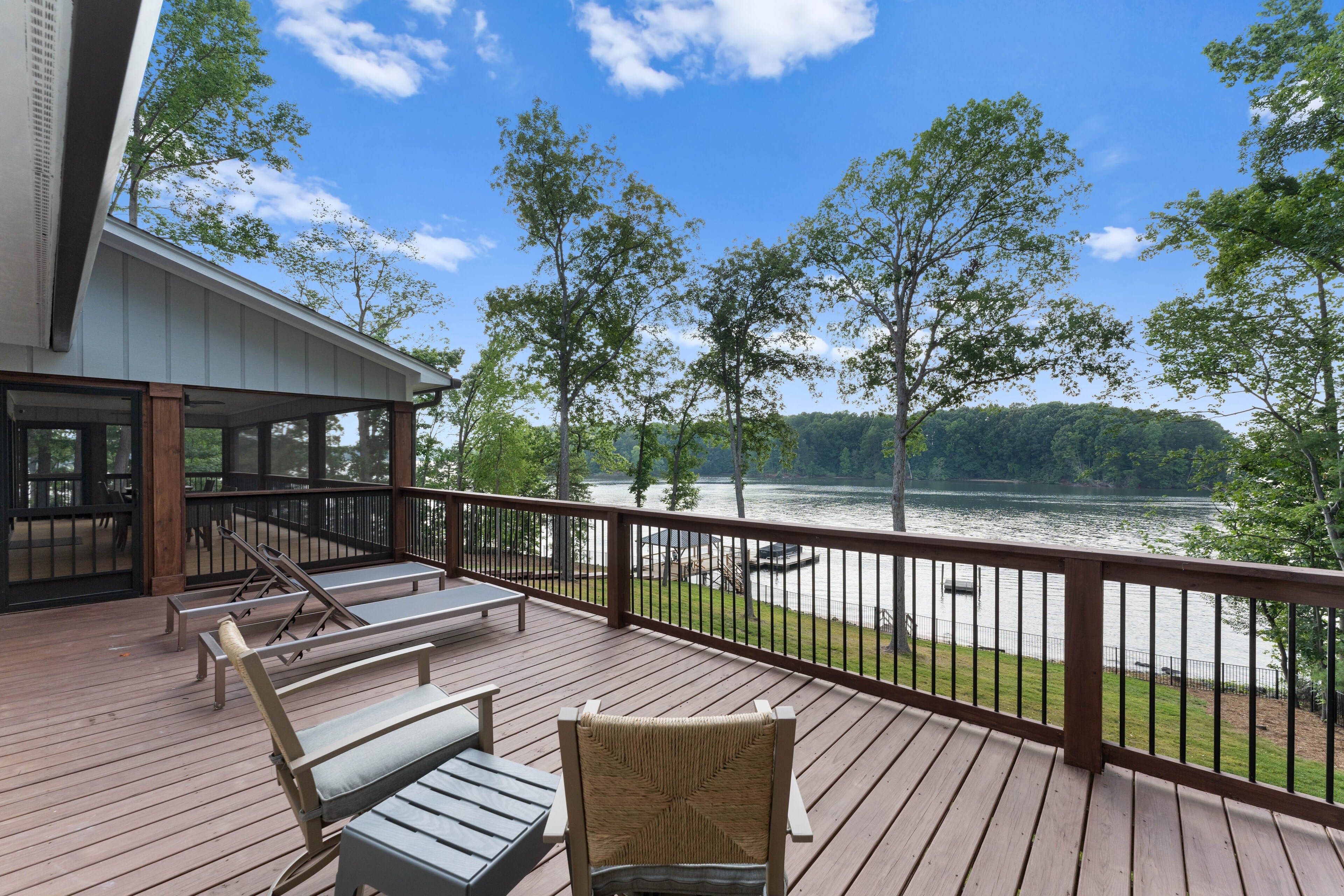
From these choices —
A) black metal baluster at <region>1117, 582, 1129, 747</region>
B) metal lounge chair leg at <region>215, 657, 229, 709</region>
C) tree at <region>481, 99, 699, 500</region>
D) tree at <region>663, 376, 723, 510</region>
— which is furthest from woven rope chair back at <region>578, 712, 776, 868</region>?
tree at <region>663, 376, 723, 510</region>

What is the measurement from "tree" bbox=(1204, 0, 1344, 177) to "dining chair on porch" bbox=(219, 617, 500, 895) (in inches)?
647

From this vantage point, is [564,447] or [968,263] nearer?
[968,263]

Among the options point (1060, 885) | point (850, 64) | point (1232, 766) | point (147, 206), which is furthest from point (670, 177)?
point (1060, 885)

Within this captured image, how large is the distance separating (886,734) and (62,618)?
6538 mm

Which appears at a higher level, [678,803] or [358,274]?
[358,274]

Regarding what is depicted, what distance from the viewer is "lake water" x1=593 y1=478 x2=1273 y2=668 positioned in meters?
18.5

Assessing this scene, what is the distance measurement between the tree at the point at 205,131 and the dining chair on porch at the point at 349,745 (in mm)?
13829

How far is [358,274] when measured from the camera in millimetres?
19078

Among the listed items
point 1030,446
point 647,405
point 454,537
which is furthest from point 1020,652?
point 1030,446

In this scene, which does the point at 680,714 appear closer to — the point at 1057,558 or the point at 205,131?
the point at 1057,558

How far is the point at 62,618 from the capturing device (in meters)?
4.82

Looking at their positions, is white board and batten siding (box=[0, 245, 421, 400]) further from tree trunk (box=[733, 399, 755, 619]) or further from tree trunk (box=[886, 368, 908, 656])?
tree trunk (box=[733, 399, 755, 619])

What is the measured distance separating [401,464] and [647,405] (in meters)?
12.6

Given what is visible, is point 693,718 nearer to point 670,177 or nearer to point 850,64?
point 850,64
